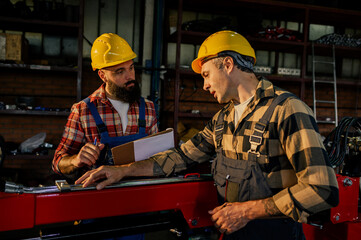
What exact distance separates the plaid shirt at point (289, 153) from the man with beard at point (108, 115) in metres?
0.83

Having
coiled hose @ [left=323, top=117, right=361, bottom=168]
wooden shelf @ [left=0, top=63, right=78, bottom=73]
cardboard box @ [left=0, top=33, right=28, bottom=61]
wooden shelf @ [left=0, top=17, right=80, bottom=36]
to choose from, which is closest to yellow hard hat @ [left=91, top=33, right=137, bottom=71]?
coiled hose @ [left=323, top=117, right=361, bottom=168]

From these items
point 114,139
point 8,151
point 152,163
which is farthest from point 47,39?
point 152,163

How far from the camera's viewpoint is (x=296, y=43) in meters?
4.82

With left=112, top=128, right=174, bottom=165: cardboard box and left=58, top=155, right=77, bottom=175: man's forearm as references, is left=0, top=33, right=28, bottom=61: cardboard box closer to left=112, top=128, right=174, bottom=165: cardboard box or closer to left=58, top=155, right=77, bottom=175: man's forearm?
left=58, top=155, right=77, bottom=175: man's forearm

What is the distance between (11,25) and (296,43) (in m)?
4.38

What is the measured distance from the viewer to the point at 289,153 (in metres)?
1.23

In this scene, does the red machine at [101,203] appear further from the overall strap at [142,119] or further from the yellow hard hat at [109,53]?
the yellow hard hat at [109,53]

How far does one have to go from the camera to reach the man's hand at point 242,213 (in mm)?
1245

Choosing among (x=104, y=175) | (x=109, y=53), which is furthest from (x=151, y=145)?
(x=109, y=53)

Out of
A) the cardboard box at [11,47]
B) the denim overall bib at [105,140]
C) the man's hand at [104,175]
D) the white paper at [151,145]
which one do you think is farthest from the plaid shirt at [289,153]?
the cardboard box at [11,47]

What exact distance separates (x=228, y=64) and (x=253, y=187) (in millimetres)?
619

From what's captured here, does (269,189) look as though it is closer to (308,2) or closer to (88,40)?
(88,40)

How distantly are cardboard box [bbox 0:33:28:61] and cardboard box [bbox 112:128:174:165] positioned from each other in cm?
322

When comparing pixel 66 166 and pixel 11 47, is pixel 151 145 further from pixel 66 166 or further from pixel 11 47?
pixel 11 47
